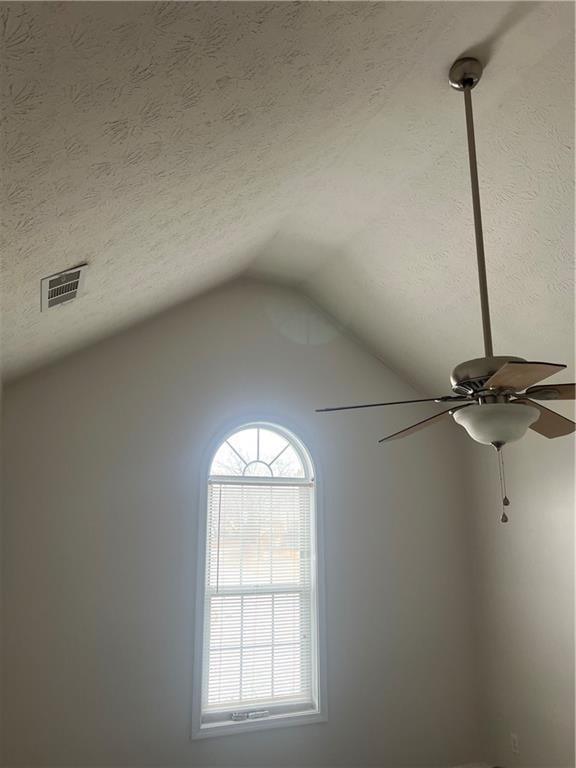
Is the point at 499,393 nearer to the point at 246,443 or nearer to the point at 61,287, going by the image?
the point at 61,287

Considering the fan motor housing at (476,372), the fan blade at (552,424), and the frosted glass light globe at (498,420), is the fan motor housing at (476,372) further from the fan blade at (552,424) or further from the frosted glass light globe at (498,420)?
the fan blade at (552,424)

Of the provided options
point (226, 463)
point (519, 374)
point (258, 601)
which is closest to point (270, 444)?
point (226, 463)

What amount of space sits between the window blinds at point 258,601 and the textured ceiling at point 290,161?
149cm

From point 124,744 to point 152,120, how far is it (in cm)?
341

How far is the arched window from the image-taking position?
3.70 metres

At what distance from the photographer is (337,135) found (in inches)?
92.5

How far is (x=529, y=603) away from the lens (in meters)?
3.77

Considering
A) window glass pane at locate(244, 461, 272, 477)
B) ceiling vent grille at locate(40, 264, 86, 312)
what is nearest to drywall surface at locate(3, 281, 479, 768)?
window glass pane at locate(244, 461, 272, 477)

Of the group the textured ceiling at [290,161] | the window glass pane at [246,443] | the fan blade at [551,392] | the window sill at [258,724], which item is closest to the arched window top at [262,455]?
the window glass pane at [246,443]

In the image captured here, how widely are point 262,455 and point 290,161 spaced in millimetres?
2239

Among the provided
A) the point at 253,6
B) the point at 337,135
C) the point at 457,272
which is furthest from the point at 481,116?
the point at 253,6

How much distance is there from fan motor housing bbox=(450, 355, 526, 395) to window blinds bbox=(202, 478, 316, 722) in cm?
244

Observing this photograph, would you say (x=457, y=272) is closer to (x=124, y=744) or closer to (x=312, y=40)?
(x=312, y=40)

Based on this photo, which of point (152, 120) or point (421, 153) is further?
point (421, 153)
